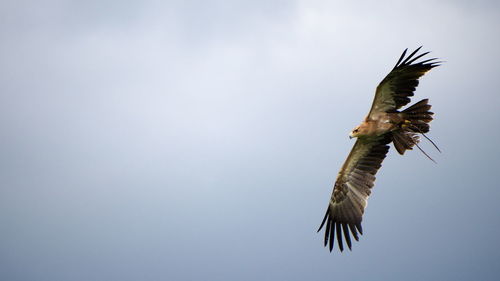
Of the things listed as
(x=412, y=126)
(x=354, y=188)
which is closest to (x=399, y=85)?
(x=412, y=126)

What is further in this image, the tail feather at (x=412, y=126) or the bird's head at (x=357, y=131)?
the bird's head at (x=357, y=131)

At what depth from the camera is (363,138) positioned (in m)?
11.5

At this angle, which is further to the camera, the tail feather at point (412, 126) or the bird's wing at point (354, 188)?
the bird's wing at point (354, 188)

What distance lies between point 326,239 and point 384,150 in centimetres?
273

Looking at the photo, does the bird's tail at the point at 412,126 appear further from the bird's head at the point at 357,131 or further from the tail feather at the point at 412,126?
the bird's head at the point at 357,131

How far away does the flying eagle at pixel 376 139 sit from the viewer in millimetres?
10258

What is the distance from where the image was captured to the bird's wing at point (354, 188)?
11.9 m

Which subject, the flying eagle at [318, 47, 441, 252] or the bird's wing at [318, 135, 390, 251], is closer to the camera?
the flying eagle at [318, 47, 441, 252]

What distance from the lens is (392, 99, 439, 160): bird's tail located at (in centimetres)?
1026

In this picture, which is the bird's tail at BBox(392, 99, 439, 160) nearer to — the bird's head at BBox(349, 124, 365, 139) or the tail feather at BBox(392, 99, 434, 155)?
the tail feather at BBox(392, 99, 434, 155)

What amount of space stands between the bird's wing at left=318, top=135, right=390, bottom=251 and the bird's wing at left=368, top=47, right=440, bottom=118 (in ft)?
3.84

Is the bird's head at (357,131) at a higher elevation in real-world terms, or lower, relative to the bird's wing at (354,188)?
higher

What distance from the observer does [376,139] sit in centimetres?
1162

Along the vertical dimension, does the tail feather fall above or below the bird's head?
below
